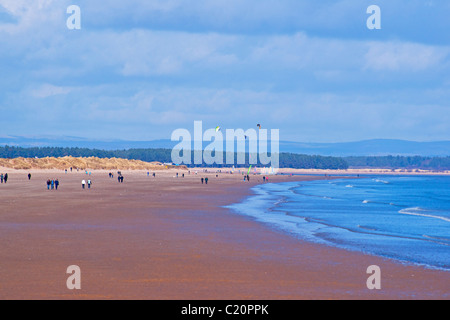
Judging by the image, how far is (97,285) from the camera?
459 inches

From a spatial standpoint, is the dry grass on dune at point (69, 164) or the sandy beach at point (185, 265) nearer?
the sandy beach at point (185, 265)

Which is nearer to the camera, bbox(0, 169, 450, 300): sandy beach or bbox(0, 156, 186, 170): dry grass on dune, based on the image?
bbox(0, 169, 450, 300): sandy beach

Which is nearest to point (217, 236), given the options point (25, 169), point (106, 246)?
point (106, 246)

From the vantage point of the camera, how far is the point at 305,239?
20234mm

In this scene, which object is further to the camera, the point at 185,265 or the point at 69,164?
the point at 69,164

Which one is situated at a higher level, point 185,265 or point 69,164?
point 69,164

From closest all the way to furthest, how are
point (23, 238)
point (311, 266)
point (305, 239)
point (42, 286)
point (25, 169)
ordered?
point (42, 286) → point (311, 266) → point (23, 238) → point (305, 239) → point (25, 169)

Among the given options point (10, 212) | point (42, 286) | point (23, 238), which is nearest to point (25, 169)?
point (10, 212)

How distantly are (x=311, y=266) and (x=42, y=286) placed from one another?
23.4ft
